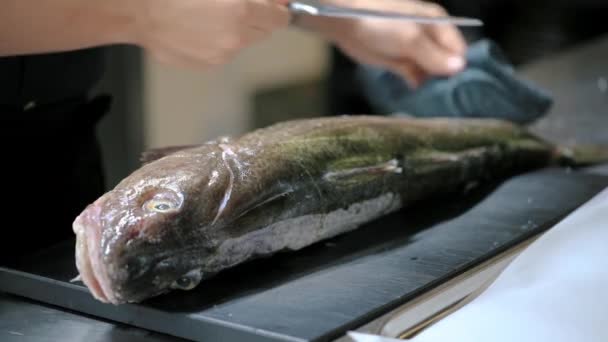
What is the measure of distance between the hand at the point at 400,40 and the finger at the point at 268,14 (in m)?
0.28

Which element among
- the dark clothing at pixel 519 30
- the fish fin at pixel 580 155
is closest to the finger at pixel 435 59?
the fish fin at pixel 580 155

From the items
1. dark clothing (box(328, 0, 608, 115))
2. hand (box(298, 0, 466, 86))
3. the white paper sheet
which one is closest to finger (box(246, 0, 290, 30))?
hand (box(298, 0, 466, 86))

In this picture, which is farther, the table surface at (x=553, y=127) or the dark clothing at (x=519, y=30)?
the dark clothing at (x=519, y=30)

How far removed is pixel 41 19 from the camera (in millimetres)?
1213

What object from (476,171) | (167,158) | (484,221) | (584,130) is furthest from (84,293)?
(584,130)

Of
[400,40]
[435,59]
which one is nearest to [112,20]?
[400,40]

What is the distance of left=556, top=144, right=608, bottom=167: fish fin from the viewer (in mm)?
1806

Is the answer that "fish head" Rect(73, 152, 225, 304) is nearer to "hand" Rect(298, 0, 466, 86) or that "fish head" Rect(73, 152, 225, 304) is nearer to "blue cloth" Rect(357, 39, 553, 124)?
"hand" Rect(298, 0, 466, 86)

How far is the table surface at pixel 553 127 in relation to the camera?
103cm

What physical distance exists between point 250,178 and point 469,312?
320mm

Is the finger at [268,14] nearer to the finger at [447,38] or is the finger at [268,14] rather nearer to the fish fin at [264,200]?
the fish fin at [264,200]

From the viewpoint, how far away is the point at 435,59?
1865 millimetres

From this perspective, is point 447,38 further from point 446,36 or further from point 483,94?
point 483,94

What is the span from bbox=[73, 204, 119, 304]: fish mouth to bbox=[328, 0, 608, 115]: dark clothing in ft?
10.1
